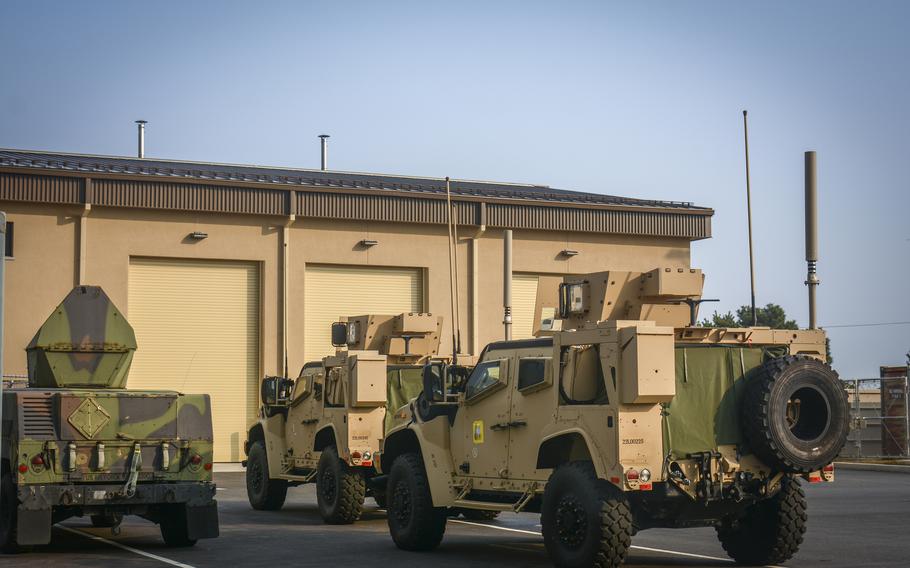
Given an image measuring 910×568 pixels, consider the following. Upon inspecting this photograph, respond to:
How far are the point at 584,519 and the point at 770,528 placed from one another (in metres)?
2.44

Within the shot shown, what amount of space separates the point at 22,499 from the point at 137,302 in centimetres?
2037

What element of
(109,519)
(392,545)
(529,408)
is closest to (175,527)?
(109,519)

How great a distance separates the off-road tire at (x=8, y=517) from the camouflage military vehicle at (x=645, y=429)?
4.35 meters

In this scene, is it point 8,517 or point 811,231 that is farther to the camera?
point 811,231

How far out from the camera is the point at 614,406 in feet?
40.8

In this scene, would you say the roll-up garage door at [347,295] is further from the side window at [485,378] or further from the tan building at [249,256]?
the side window at [485,378]

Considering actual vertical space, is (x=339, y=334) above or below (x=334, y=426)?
above

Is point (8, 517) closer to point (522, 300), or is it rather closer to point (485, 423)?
point (485, 423)

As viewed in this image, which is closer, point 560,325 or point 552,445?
point 552,445

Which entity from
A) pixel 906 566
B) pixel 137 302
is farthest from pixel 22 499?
pixel 137 302

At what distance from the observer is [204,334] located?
116 feet

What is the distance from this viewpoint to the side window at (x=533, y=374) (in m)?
13.8

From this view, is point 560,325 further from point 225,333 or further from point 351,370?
point 225,333

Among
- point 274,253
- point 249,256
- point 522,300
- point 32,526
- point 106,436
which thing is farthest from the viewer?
point 522,300
